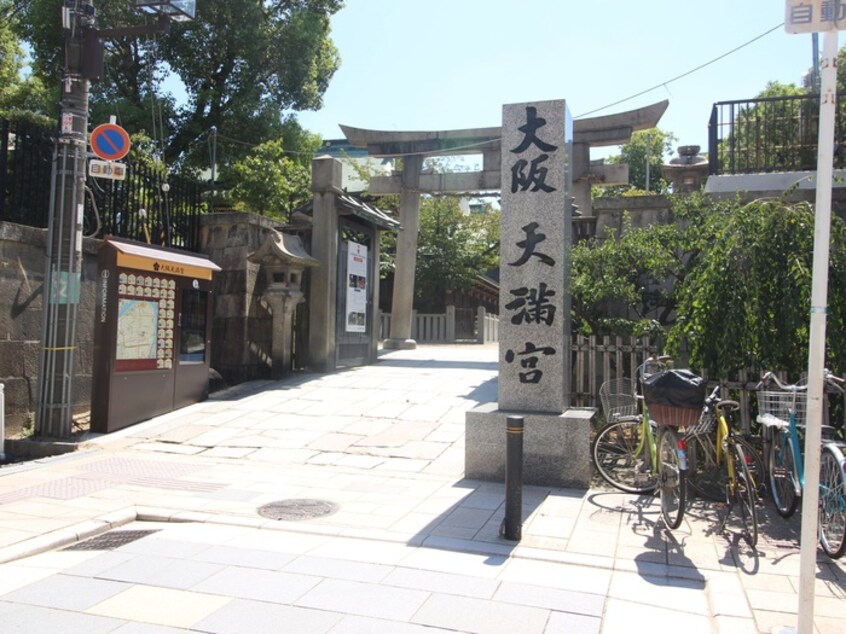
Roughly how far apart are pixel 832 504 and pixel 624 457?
8.23ft

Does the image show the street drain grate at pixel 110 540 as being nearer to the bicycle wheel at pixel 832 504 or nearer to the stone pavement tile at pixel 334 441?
the stone pavement tile at pixel 334 441

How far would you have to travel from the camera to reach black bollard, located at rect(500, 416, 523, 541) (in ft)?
17.5

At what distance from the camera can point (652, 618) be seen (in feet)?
12.9

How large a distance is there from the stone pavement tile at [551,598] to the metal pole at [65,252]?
6.86m

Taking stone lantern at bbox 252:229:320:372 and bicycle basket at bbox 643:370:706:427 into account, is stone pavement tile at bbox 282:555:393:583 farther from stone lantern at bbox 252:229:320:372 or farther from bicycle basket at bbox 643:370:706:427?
stone lantern at bbox 252:229:320:372

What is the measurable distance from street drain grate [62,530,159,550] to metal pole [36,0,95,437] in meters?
3.91

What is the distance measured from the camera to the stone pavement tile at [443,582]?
14.2ft

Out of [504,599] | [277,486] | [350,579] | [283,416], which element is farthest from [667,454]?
[283,416]

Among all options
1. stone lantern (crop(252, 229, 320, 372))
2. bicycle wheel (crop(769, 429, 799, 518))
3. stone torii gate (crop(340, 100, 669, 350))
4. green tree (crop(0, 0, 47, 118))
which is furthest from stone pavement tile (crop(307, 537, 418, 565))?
green tree (crop(0, 0, 47, 118))

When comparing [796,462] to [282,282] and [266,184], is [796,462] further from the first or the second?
[266,184]

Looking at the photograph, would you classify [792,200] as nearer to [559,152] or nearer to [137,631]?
[559,152]

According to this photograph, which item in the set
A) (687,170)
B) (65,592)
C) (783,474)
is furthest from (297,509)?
(687,170)

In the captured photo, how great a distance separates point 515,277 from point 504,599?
392 cm

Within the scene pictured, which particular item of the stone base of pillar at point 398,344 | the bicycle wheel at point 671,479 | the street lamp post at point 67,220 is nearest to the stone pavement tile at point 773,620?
the bicycle wheel at point 671,479
